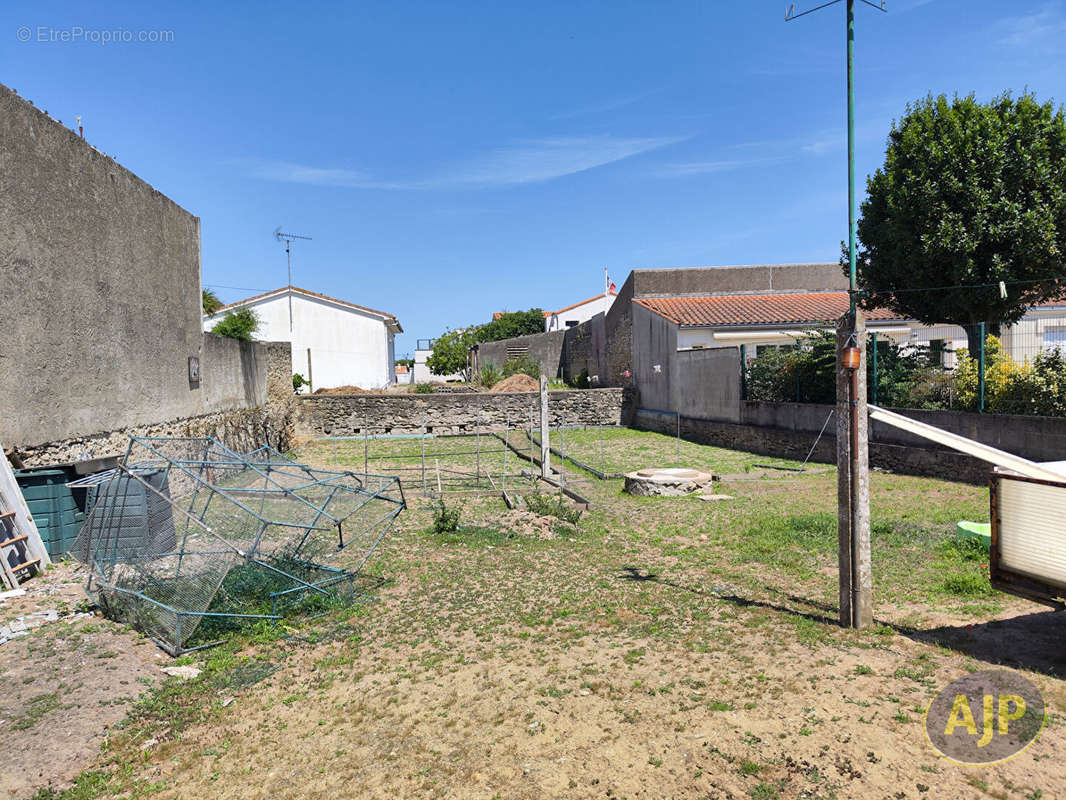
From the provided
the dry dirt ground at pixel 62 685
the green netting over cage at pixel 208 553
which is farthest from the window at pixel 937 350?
the dry dirt ground at pixel 62 685

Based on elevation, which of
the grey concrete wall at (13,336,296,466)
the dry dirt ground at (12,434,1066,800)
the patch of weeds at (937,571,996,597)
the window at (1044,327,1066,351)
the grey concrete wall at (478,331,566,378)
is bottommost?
the dry dirt ground at (12,434,1066,800)

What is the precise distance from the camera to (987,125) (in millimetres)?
14336

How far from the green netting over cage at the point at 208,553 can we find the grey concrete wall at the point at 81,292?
5.99 feet

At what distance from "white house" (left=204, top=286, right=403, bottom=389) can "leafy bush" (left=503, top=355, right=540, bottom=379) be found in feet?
25.9

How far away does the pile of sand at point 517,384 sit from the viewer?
33.0 meters

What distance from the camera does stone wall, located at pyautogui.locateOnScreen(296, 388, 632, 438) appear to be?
27047mm

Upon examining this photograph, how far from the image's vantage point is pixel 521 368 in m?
38.4

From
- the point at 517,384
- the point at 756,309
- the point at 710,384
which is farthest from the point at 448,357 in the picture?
the point at 710,384

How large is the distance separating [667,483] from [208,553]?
8.56m

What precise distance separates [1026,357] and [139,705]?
13.7 metres

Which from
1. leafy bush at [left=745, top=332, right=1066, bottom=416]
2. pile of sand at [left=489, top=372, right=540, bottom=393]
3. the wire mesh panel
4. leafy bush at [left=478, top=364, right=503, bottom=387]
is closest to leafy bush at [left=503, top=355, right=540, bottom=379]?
leafy bush at [left=478, top=364, right=503, bottom=387]

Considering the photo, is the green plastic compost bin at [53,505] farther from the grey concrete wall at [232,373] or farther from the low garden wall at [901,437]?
the low garden wall at [901,437]

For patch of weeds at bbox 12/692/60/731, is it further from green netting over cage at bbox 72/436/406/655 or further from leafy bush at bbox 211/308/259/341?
leafy bush at bbox 211/308/259/341

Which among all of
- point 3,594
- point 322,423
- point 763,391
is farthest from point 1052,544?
point 322,423
